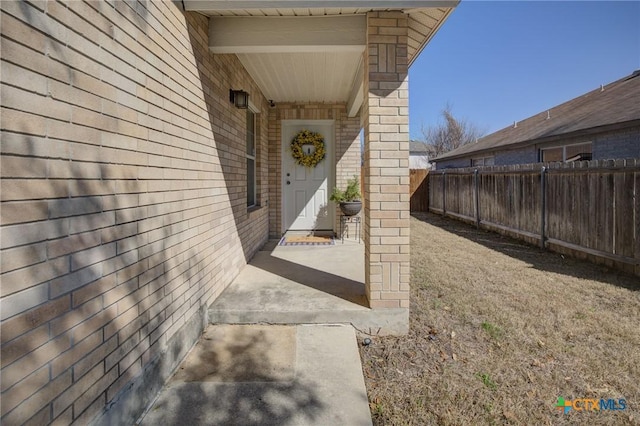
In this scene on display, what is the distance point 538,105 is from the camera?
28359mm

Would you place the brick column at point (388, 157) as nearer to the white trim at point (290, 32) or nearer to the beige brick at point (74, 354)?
the white trim at point (290, 32)

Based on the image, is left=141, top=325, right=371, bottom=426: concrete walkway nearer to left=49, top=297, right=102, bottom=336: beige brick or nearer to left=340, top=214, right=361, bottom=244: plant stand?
left=49, top=297, right=102, bottom=336: beige brick

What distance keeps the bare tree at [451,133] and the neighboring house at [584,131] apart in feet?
54.5

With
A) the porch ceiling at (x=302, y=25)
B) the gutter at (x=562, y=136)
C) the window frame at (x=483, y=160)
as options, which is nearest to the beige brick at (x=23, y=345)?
the porch ceiling at (x=302, y=25)

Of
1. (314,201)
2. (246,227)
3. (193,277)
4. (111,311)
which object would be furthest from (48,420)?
(314,201)

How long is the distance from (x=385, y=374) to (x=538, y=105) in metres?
33.3

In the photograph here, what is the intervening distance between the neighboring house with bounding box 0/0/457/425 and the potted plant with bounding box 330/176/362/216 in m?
2.25

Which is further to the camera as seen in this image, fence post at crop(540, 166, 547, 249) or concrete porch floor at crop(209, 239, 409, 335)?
fence post at crop(540, 166, 547, 249)

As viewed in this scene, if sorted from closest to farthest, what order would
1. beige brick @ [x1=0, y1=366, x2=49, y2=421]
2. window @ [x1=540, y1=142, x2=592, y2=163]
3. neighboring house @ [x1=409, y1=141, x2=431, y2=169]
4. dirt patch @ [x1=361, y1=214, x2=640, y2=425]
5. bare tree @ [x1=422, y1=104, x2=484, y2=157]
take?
beige brick @ [x1=0, y1=366, x2=49, y2=421] < dirt patch @ [x1=361, y1=214, x2=640, y2=425] < window @ [x1=540, y1=142, x2=592, y2=163] < bare tree @ [x1=422, y1=104, x2=484, y2=157] < neighboring house @ [x1=409, y1=141, x2=431, y2=169]

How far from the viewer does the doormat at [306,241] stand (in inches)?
239

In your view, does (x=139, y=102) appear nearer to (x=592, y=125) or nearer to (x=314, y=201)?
(x=314, y=201)

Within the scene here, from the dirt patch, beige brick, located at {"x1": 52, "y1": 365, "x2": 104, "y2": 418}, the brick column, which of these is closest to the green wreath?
the dirt patch

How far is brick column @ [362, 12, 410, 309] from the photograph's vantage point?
2.96 m

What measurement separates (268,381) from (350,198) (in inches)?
175
